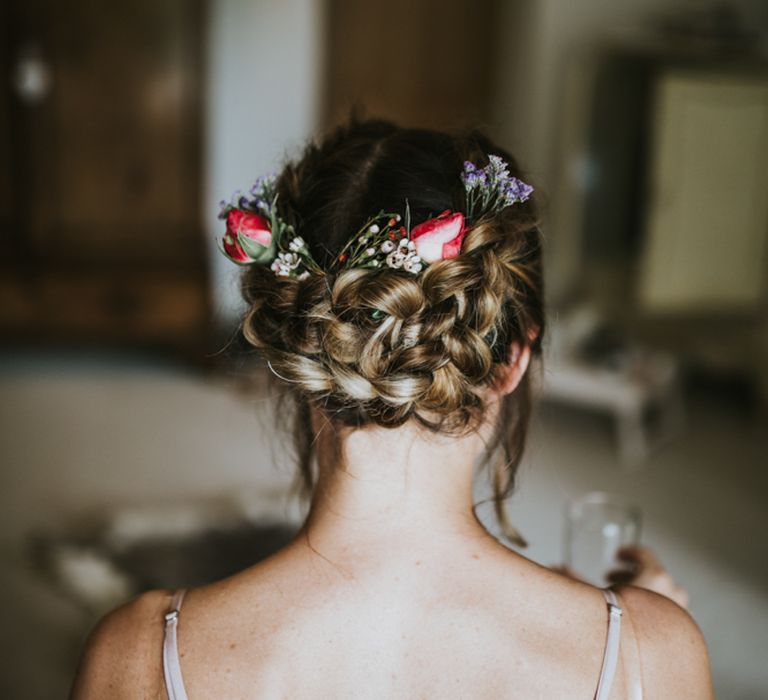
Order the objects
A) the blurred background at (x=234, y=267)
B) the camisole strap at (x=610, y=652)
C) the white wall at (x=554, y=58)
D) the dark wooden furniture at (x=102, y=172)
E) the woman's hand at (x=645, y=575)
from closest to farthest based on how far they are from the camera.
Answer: the camisole strap at (x=610, y=652)
the woman's hand at (x=645, y=575)
the blurred background at (x=234, y=267)
the dark wooden furniture at (x=102, y=172)
the white wall at (x=554, y=58)

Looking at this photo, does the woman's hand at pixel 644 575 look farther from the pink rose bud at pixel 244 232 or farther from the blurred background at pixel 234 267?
the blurred background at pixel 234 267

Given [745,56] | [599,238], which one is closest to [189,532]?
[599,238]

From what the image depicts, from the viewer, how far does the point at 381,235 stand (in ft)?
2.32

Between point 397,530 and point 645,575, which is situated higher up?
point 397,530

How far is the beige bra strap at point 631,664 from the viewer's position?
2.32 ft

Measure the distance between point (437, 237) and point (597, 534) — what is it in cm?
80

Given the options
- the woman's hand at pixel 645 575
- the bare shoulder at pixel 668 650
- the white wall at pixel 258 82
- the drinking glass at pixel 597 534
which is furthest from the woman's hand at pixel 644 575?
the white wall at pixel 258 82

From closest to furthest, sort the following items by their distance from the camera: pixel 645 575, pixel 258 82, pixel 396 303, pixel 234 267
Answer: pixel 396 303
pixel 645 575
pixel 234 267
pixel 258 82

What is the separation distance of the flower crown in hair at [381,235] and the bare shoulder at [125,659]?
33 centimetres

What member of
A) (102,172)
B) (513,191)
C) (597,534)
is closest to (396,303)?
(513,191)

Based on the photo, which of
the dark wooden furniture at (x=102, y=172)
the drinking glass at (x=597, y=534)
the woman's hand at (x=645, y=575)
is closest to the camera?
the woman's hand at (x=645, y=575)

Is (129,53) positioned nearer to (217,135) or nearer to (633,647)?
(217,135)

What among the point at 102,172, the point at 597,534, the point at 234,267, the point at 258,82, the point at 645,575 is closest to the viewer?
the point at 645,575

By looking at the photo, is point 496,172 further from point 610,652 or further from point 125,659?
point 125,659
